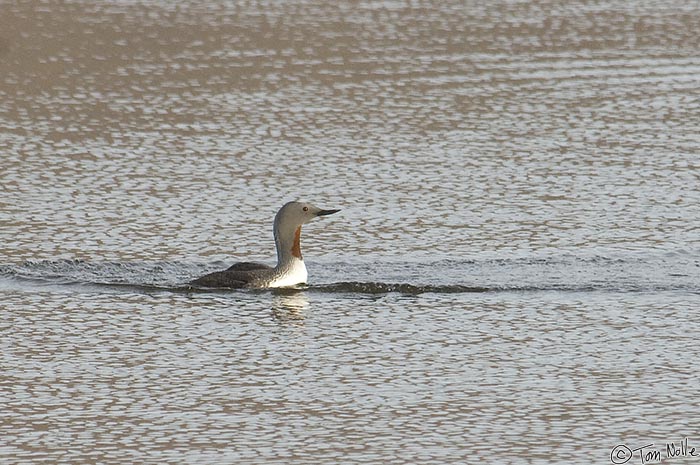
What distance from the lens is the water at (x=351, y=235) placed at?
7930mm

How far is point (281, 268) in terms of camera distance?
1092cm

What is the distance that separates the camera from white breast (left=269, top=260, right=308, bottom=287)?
428 inches

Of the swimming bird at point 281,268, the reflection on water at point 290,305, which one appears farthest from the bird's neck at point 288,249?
the reflection on water at point 290,305

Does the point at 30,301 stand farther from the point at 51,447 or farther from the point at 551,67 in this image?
the point at 551,67

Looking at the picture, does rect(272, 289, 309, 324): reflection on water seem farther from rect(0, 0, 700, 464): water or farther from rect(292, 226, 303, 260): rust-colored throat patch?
rect(292, 226, 303, 260): rust-colored throat patch

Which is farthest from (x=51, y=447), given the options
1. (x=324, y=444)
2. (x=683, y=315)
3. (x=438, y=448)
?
(x=683, y=315)

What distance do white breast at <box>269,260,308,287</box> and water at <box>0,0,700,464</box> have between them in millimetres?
110

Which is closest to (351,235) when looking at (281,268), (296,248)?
(296,248)

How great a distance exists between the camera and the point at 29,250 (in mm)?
11633

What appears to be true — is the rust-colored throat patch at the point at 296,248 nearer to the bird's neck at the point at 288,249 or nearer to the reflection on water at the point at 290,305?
the bird's neck at the point at 288,249

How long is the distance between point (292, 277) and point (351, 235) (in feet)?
4.52

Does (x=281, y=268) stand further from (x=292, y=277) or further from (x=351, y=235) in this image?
(x=351, y=235)

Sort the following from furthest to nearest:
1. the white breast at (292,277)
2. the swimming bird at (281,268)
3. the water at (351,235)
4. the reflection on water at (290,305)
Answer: the white breast at (292,277), the swimming bird at (281,268), the reflection on water at (290,305), the water at (351,235)

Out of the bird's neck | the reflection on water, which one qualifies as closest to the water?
the reflection on water
